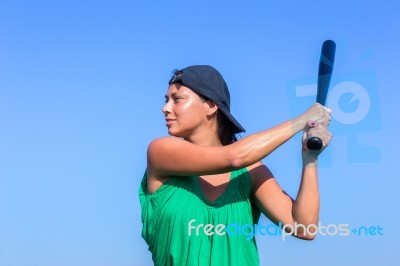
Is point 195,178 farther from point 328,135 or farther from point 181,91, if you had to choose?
point 328,135

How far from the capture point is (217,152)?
14.3 feet

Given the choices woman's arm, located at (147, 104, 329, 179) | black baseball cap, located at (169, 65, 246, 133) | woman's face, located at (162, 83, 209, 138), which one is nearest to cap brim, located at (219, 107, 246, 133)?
black baseball cap, located at (169, 65, 246, 133)

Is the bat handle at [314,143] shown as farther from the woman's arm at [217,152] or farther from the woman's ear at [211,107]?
the woman's ear at [211,107]

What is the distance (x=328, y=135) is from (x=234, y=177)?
0.82 metres

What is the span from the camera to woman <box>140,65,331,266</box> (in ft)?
14.2

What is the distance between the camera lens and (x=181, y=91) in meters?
4.84

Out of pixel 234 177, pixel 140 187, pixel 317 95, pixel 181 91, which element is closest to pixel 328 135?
pixel 317 95

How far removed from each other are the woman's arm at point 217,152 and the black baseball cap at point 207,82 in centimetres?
44

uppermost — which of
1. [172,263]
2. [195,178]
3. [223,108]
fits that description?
[223,108]

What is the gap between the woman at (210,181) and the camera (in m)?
4.33

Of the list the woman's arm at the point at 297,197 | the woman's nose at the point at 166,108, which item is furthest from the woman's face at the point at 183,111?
the woman's arm at the point at 297,197

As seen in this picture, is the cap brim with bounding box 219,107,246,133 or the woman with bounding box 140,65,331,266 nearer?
the woman with bounding box 140,65,331,266

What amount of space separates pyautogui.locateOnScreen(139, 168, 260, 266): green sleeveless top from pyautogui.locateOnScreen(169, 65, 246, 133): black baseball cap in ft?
1.85

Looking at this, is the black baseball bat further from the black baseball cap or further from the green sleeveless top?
the green sleeveless top
